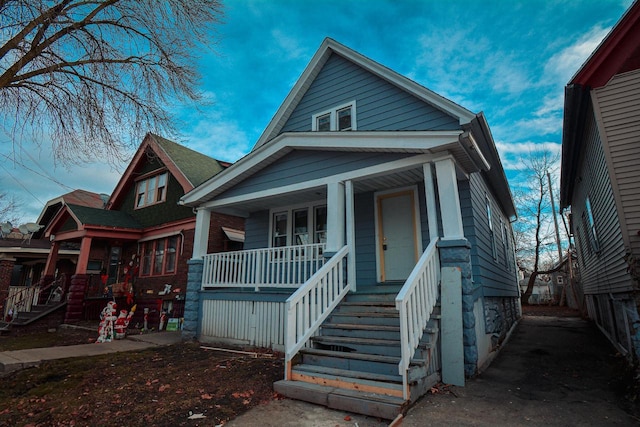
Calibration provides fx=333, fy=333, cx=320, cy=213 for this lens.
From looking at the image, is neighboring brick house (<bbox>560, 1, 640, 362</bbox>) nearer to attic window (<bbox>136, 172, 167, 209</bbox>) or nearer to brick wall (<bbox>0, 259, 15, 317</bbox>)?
attic window (<bbox>136, 172, 167, 209</bbox>)

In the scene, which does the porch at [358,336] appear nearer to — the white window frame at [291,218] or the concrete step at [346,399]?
the concrete step at [346,399]

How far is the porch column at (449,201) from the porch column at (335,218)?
195cm

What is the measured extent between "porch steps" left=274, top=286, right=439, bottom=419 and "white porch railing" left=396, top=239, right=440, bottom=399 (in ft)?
0.61

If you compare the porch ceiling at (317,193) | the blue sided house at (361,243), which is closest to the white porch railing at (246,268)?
the blue sided house at (361,243)

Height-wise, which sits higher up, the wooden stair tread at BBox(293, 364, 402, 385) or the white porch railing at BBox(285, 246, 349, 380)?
the white porch railing at BBox(285, 246, 349, 380)

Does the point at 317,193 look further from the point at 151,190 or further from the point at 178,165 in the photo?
the point at 151,190

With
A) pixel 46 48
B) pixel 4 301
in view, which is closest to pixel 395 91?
pixel 46 48

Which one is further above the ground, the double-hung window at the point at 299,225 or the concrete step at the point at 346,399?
the double-hung window at the point at 299,225

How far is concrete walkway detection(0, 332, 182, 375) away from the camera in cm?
576

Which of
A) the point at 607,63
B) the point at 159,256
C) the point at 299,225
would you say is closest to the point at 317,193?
the point at 299,225

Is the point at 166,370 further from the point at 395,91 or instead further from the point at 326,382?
the point at 395,91

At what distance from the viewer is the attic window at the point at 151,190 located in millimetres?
14352

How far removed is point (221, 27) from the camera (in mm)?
6465

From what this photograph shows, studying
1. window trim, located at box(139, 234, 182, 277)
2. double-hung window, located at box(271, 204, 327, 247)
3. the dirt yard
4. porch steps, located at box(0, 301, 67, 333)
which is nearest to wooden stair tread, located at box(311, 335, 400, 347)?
the dirt yard
